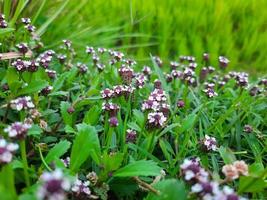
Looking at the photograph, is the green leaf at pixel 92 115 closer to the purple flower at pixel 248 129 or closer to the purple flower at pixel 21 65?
the purple flower at pixel 21 65

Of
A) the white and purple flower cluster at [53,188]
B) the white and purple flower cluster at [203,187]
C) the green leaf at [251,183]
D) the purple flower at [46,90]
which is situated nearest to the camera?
the white and purple flower cluster at [53,188]

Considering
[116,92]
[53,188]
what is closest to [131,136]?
[116,92]

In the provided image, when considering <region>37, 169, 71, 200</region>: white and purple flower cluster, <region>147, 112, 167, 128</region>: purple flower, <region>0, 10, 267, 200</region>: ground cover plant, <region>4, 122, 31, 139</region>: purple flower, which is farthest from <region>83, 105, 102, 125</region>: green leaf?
<region>37, 169, 71, 200</region>: white and purple flower cluster

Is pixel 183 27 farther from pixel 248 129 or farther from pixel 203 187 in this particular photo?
pixel 203 187

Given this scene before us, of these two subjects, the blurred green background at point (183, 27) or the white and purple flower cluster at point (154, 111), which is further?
the blurred green background at point (183, 27)

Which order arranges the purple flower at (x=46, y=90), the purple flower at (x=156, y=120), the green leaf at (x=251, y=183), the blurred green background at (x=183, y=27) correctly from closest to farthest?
the green leaf at (x=251, y=183) < the purple flower at (x=156, y=120) < the purple flower at (x=46, y=90) < the blurred green background at (x=183, y=27)

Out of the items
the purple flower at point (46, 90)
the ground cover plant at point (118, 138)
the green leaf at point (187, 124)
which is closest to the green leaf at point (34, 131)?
the ground cover plant at point (118, 138)

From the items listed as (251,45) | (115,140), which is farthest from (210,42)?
(115,140)
